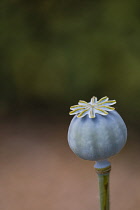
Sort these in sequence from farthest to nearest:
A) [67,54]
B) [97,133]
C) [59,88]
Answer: [59,88] < [67,54] < [97,133]

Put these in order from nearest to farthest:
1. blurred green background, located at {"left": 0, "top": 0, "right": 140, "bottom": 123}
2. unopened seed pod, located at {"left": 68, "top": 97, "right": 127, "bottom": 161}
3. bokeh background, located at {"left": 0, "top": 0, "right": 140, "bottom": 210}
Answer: unopened seed pod, located at {"left": 68, "top": 97, "right": 127, "bottom": 161}, bokeh background, located at {"left": 0, "top": 0, "right": 140, "bottom": 210}, blurred green background, located at {"left": 0, "top": 0, "right": 140, "bottom": 123}

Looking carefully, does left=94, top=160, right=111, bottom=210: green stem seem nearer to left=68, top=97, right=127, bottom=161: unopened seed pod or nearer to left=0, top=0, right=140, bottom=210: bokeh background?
left=68, top=97, right=127, bottom=161: unopened seed pod

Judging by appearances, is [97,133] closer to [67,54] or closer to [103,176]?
[103,176]

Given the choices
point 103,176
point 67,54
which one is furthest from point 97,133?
point 67,54

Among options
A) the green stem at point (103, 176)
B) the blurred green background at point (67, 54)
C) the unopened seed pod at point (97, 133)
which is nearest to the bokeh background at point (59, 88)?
the blurred green background at point (67, 54)

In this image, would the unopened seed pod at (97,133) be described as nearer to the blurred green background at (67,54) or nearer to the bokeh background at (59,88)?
the bokeh background at (59,88)

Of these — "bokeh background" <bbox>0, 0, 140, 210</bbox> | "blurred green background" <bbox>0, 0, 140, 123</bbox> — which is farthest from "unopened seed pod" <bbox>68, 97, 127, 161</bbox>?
"blurred green background" <bbox>0, 0, 140, 123</bbox>

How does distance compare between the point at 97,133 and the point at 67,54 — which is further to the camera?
the point at 67,54
